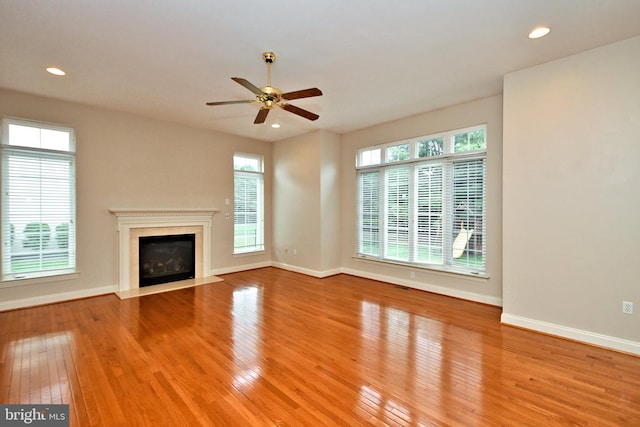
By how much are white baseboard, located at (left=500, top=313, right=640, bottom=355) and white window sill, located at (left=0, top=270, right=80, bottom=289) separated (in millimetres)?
6164

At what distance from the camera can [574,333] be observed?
3160 mm

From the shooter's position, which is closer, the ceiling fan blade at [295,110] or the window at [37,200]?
the ceiling fan blade at [295,110]

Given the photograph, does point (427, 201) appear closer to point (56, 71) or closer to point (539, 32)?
point (539, 32)

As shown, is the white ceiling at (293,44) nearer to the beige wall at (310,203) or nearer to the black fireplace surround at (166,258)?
the beige wall at (310,203)

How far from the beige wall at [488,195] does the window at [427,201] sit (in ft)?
0.39

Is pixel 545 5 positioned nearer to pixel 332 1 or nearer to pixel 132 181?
pixel 332 1

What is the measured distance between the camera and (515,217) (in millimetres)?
3566

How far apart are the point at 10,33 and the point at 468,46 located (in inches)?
172

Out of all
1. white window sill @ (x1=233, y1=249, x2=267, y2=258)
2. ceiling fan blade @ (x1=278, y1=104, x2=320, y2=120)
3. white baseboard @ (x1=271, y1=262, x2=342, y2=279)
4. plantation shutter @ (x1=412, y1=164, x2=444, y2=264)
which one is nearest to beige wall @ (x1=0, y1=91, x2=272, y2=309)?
white window sill @ (x1=233, y1=249, x2=267, y2=258)

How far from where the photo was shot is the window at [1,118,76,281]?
4039 millimetres

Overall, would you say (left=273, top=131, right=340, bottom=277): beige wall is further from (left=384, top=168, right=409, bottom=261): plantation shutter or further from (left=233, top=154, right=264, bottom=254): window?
(left=384, top=168, right=409, bottom=261): plantation shutter

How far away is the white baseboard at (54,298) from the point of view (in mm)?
4051

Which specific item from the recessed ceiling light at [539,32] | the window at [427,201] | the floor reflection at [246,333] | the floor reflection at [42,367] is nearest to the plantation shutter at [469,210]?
the window at [427,201]

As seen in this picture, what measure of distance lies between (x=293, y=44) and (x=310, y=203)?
358cm
